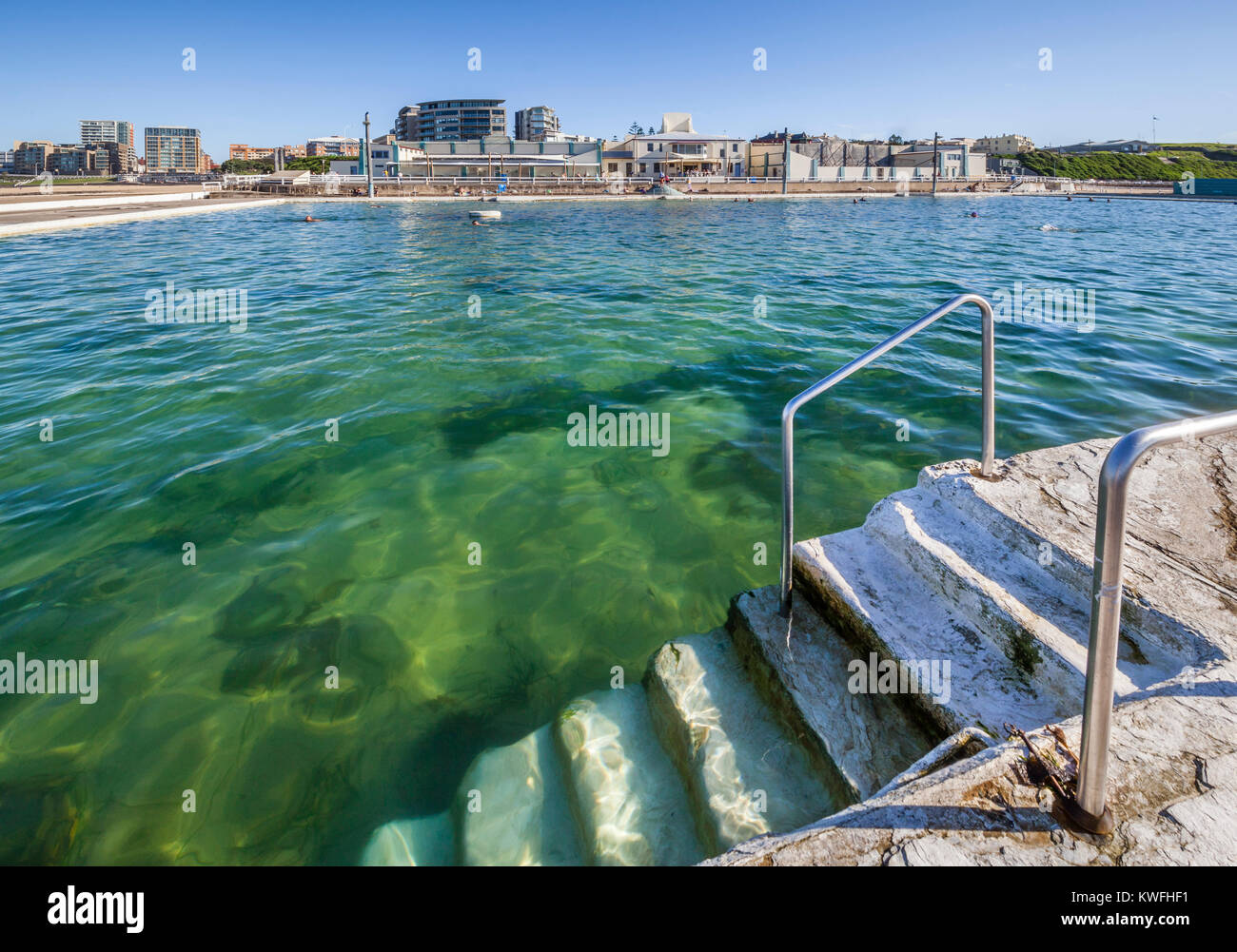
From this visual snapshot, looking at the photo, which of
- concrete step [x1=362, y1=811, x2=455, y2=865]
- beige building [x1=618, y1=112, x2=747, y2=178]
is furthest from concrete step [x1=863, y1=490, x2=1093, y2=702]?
beige building [x1=618, y1=112, x2=747, y2=178]

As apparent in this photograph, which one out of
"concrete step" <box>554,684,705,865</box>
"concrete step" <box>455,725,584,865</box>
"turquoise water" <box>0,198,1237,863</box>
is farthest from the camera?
"turquoise water" <box>0,198,1237,863</box>

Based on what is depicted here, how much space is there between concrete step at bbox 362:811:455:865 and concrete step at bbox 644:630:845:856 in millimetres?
1035

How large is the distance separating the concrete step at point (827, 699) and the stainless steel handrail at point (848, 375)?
0.51ft

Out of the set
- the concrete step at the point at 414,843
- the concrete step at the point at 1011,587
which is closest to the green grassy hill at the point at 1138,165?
the concrete step at the point at 1011,587

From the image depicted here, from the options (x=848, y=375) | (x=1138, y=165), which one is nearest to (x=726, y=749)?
(x=848, y=375)

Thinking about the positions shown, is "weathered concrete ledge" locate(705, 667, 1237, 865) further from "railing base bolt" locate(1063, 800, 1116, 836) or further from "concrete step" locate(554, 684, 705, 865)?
"concrete step" locate(554, 684, 705, 865)

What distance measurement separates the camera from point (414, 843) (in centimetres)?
273

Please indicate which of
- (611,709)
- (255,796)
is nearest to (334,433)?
(255,796)

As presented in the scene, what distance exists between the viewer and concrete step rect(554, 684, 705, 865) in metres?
2.49

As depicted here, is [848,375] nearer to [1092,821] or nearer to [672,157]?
[1092,821]

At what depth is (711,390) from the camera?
26.4 ft

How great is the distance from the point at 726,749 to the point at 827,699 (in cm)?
47

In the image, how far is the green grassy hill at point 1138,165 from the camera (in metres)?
97.4

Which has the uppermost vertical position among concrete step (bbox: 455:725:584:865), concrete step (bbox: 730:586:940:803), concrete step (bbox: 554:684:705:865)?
concrete step (bbox: 730:586:940:803)
